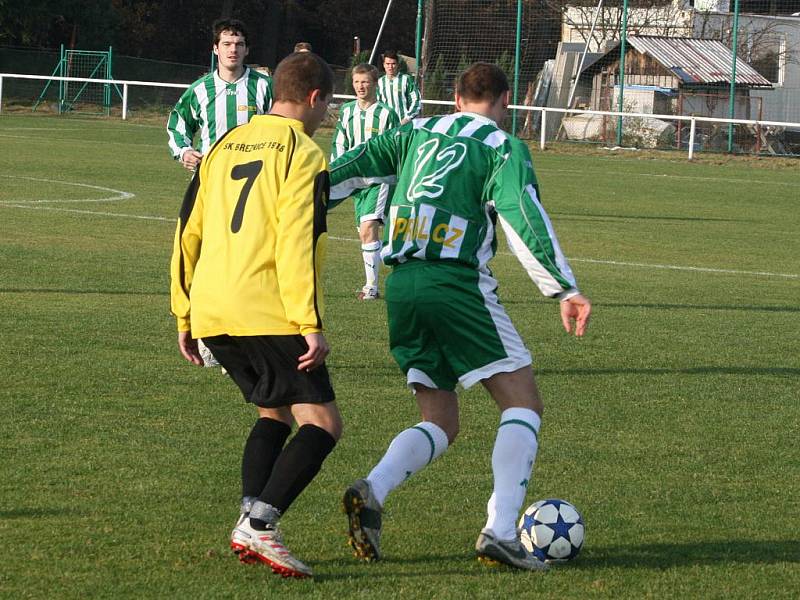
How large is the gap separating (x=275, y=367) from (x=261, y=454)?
371 mm

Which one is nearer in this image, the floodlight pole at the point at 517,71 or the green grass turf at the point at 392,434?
the green grass turf at the point at 392,434

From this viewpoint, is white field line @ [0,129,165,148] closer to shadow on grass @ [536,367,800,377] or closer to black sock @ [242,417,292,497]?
shadow on grass @ [536,367,800,377]

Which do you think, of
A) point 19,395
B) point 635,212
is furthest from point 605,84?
point 19,395

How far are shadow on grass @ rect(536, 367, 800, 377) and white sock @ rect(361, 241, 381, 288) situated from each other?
10.2 feet

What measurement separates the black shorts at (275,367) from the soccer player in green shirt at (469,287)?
0.37 meters

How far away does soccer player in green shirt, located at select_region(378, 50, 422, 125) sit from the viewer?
15.2 m

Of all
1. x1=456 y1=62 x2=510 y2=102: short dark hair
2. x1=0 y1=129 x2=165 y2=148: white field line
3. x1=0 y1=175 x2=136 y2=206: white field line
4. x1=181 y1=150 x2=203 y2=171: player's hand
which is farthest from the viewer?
x1=0 y1=129 x2=165 y2=148: white field line

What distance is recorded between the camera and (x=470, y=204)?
4551 mm

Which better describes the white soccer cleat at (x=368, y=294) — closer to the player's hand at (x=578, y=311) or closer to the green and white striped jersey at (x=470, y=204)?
the green and white striped jersey at (x=470, y=204)

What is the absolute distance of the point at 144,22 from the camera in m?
A: 53.9

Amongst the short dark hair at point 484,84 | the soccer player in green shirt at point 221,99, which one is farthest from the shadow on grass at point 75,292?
the short dark hair at point 484,84

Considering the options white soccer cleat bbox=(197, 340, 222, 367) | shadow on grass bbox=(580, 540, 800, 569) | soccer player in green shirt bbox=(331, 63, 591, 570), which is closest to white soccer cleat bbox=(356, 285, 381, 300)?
white soccer cleat bbox=(197, 340, 222, 367)

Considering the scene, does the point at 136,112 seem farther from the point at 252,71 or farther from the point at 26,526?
the point at 26,526

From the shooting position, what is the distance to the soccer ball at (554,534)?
453 cm
